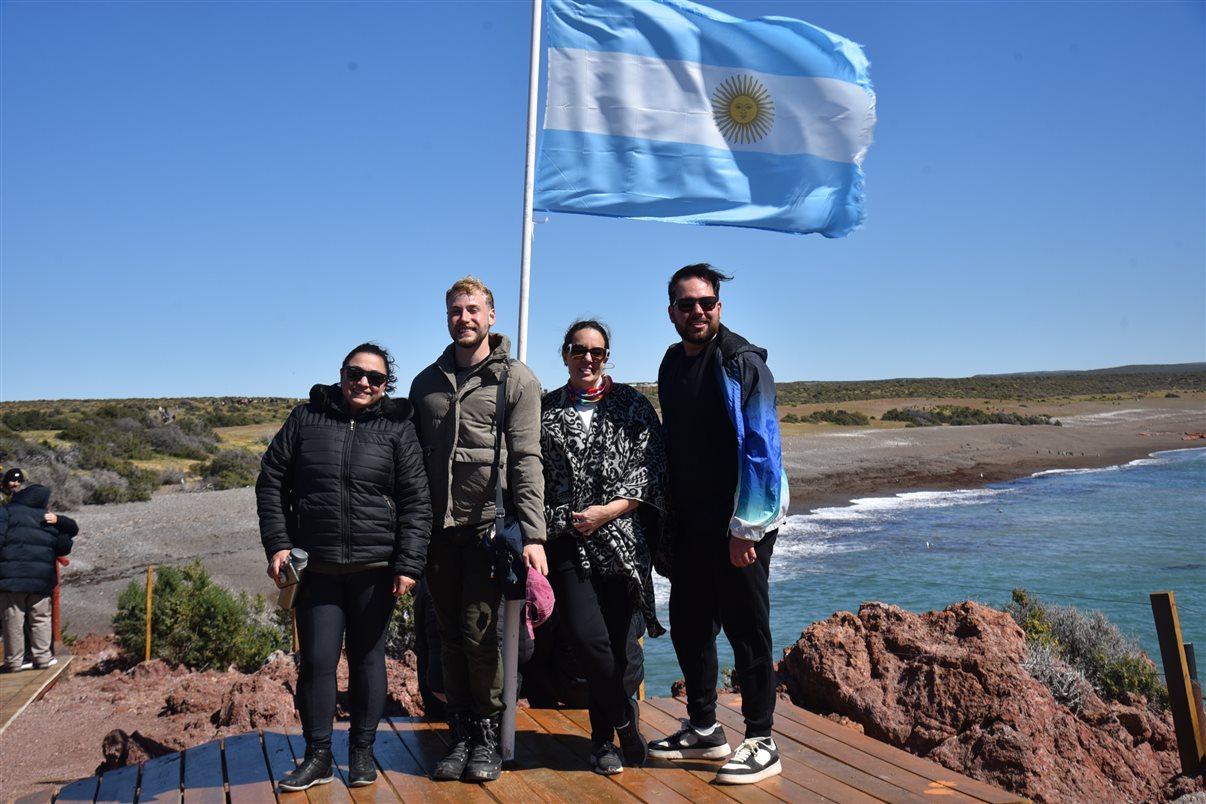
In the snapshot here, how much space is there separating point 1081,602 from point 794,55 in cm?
1315

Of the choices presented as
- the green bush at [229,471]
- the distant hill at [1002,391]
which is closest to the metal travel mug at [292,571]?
the green bush at [229,471]

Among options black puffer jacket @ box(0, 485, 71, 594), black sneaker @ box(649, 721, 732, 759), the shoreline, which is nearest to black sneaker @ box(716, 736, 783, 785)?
black sneaker @ box(649, 721, 732, 759)

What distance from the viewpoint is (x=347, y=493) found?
13.7ft

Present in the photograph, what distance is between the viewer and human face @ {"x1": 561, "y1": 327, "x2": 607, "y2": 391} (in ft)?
14.4

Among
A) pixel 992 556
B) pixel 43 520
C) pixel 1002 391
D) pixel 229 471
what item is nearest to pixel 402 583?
pixel 43 520

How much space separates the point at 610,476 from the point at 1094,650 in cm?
709

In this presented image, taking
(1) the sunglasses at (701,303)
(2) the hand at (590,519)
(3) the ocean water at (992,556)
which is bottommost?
(3) the ocean water at (992,556)

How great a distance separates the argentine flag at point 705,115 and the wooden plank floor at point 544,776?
2.99m

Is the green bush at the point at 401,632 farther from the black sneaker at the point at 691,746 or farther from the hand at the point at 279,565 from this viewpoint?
the hand at the point at 279,565

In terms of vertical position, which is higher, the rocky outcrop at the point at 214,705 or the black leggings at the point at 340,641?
the black leggings at the point at 340,641

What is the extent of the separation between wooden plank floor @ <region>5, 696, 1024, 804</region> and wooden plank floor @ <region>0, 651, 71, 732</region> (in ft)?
14.6

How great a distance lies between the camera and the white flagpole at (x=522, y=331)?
4.53 meters

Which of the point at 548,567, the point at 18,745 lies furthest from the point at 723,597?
the point at 18,745

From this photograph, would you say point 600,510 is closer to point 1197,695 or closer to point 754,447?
point 754,447
